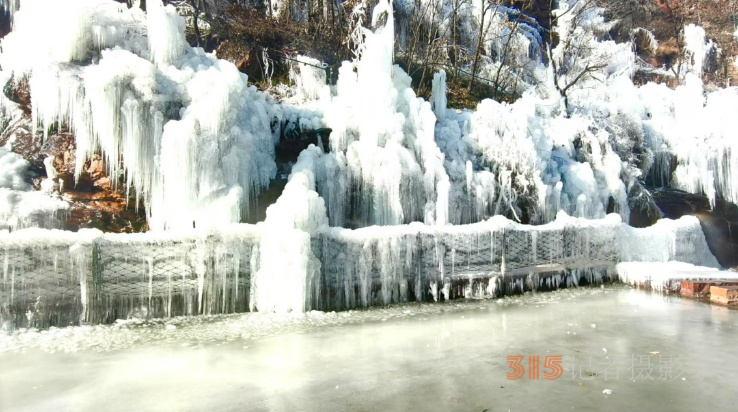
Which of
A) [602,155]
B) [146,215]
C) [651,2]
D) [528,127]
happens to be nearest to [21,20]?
[146,215]

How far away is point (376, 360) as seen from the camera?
17.4 ft

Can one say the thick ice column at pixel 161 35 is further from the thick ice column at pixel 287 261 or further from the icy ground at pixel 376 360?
the icy ground at pixel 376 360

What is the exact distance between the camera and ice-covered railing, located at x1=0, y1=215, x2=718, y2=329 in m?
6.39

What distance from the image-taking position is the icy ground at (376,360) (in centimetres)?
425

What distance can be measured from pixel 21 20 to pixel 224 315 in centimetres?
714

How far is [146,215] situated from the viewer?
8875 millimetres

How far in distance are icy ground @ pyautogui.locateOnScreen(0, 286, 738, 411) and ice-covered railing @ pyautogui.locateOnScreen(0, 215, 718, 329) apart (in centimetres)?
35

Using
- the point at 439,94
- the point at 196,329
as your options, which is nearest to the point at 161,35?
the point at 196,329

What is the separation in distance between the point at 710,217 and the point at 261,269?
13.1 meters

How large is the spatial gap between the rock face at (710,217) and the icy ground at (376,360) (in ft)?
23.7

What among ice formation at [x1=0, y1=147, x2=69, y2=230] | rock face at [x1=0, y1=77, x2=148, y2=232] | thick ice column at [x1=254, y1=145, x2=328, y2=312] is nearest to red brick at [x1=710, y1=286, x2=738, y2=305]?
thick ice column at [x1=254, y1=145, x2=328, y2=312]

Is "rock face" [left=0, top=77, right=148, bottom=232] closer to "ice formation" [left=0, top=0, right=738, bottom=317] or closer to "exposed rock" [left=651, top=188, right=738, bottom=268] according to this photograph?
"ice formation" [left=0, top=0, right=738, bottom=317]

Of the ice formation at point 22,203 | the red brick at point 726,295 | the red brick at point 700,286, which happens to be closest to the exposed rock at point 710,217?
the red brick at point 700,286

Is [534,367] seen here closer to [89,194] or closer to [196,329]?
[196,329]
